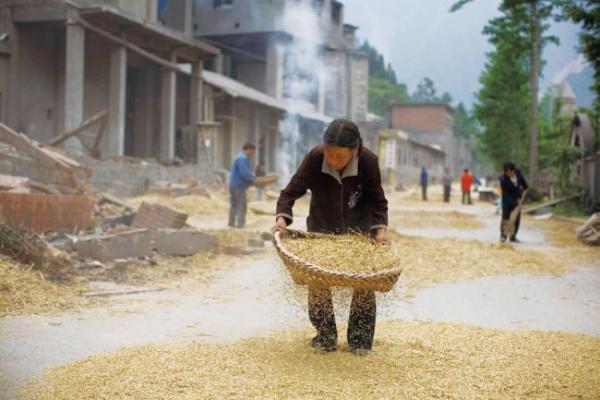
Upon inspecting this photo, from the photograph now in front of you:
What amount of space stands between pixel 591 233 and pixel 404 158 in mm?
40152

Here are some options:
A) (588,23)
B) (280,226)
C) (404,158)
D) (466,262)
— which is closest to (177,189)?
(466,262)

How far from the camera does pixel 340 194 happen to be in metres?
4.11

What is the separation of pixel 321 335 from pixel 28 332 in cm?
213

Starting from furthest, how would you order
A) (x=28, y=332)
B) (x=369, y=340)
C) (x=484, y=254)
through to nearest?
(x=484, y=254) → (x=28, y=332) → (x=369, y=340)

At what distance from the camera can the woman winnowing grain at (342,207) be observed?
4012mm

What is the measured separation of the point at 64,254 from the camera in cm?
695

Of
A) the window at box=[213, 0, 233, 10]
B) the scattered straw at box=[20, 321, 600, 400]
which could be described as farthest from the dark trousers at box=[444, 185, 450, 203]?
the scattered straw at box=[20, 321, 600, 400]

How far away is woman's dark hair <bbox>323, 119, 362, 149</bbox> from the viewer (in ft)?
12.5

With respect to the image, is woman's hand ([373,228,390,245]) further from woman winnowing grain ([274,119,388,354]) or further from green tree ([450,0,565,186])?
green tree ([450,0,565,186])

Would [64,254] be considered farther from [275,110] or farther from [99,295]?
[275,110]

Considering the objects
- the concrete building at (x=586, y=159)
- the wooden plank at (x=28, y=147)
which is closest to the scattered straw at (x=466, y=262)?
the wooden plank at (x=28, y=147)

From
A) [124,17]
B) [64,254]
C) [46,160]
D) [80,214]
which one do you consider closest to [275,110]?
[124,17]

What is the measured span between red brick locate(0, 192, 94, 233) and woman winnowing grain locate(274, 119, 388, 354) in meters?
4.84

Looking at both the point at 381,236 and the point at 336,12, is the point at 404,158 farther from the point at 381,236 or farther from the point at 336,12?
the point at 381,236
